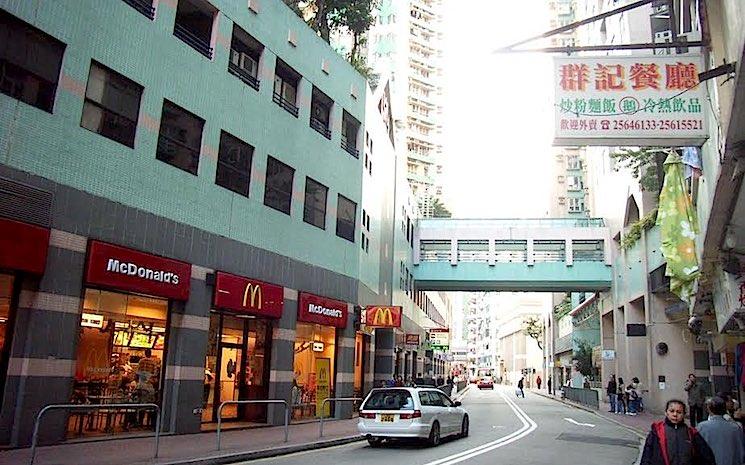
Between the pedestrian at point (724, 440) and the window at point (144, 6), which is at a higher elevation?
the window at point (144, 6)

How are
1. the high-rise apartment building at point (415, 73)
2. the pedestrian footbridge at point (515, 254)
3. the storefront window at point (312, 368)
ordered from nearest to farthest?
the storefront window at point (312, 368) → the pedestrian footbridge at point (515, 254) → the high-rise apartment building at point (415, 73)

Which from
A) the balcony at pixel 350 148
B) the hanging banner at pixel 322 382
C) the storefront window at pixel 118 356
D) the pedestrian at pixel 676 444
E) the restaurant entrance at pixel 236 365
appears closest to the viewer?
the pedestrian at pixel 676 444

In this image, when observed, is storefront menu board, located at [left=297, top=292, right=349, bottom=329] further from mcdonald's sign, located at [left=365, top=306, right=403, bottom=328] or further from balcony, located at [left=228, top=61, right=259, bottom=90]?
balcony, located at [left=228, top=61, right=259, bottom=90]

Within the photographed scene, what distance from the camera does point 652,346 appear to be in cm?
3203

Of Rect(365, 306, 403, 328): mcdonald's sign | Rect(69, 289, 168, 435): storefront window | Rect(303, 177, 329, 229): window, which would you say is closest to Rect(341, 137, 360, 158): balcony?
Rect(303, 177, 329, 229): window

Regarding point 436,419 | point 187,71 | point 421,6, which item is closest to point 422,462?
point 436,419

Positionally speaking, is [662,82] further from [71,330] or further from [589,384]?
[589,384]

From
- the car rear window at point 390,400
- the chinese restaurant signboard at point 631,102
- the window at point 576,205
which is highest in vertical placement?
the window at point 576,205

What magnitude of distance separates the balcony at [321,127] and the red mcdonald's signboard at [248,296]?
20.2 feet

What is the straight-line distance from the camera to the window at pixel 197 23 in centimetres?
1641

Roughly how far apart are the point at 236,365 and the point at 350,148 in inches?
399

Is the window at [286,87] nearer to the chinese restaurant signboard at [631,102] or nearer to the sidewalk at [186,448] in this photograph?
the sidewalk at [186,448]

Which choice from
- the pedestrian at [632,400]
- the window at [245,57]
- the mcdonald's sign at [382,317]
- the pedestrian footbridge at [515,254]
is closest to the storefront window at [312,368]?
the mcdonald's sign at [382,317]

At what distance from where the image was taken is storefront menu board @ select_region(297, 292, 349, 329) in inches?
791
